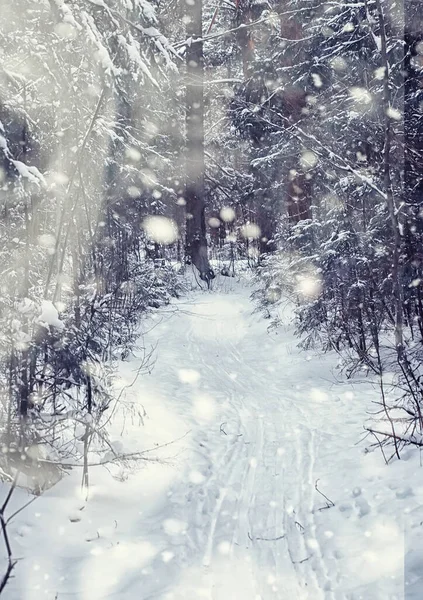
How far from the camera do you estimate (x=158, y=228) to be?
26.3 metres

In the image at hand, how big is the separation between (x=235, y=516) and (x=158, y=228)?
22.8m

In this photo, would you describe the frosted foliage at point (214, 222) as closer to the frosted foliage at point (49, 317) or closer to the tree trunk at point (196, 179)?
the tree trunk at point (196, 179)

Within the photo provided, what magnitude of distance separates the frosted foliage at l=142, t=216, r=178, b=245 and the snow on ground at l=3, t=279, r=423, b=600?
706 inches

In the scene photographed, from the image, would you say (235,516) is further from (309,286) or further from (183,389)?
(309,286)

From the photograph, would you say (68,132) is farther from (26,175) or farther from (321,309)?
(321,309)

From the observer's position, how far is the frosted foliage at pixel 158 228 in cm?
2467

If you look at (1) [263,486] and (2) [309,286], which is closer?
(1) [263,486]

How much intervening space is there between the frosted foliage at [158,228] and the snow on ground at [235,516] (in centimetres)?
1793

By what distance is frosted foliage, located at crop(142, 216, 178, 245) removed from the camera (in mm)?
24672

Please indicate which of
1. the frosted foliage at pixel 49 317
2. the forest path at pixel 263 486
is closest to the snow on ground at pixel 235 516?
the forest path at pixel 263 486

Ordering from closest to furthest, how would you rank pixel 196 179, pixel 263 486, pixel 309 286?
pixel 263 486
pixel 309 286
pixel 196 179

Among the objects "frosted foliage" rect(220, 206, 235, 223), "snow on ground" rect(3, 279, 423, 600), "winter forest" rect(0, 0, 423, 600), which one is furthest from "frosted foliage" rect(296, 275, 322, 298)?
"frosted foliage" rect(220, 206, 235, 223)

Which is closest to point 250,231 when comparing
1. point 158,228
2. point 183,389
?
point 158,228

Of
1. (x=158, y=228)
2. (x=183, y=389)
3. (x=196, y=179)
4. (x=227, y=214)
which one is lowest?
(x=183, y=389)
